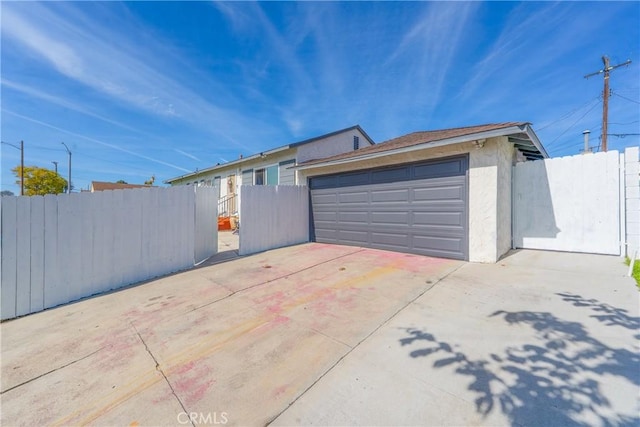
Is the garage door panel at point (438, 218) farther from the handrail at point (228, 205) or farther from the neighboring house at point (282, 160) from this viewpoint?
the handrail at point (228, 205)

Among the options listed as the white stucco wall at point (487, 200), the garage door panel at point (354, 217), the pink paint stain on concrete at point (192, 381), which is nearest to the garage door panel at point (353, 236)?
the garage door panel at point (354, 217)

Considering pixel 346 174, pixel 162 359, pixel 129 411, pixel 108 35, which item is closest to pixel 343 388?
pixel 129 411

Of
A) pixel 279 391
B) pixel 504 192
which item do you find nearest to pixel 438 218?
pixel 504 192

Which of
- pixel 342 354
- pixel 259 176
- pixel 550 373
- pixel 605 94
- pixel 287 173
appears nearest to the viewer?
pixel 550 373

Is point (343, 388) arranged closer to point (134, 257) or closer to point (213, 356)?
point (213, 356)

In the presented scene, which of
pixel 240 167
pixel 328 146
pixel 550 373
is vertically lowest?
pixel 550 373

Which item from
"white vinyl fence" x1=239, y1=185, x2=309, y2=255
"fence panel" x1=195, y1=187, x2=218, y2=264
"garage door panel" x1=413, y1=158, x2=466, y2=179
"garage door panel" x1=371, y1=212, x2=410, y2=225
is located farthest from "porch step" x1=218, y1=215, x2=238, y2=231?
"garage door panel" x1=413, y1=158, x2=466, y2=179

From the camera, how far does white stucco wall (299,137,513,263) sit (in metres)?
5.03

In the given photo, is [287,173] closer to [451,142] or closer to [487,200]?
[451,142]

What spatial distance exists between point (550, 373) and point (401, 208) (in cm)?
477

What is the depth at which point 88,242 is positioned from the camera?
436cm

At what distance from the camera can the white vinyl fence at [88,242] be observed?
3.71 metres

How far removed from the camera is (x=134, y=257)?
489 cm

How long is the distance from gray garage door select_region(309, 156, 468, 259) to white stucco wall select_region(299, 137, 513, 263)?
16 centimetres
